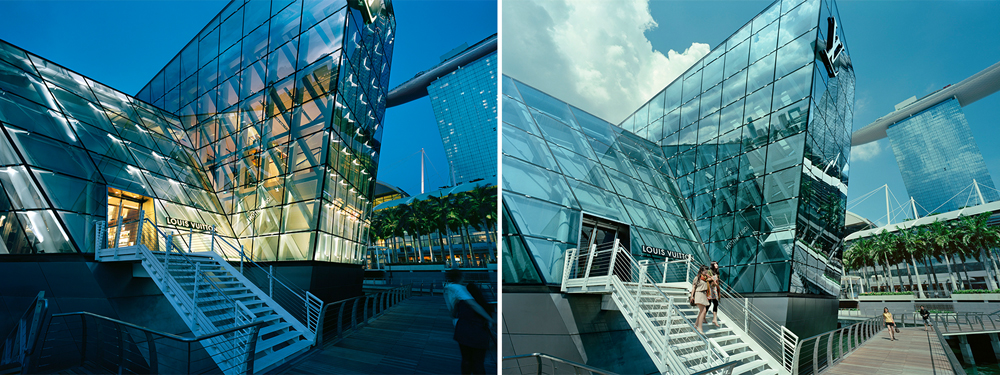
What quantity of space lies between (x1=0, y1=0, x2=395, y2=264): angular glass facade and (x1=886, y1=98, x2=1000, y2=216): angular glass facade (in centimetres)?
11520

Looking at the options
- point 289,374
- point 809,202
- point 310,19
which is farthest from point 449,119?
point 289,374

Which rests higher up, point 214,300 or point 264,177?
point 264,177

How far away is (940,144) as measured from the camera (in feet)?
272

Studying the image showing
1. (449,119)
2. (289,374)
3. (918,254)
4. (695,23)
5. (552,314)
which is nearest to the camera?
(289,374)

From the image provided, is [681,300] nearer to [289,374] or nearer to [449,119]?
[289,374]

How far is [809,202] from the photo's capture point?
1271cm

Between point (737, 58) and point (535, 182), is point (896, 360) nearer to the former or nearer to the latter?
point (535, 182)

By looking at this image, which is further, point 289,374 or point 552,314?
point 552,314

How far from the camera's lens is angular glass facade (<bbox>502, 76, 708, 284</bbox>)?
7270mm

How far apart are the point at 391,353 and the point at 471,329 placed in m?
3.83

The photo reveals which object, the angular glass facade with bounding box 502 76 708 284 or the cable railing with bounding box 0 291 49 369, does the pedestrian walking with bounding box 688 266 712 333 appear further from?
the cable railing with bounding box 0 291 49 369

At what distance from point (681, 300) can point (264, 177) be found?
43.9 feet

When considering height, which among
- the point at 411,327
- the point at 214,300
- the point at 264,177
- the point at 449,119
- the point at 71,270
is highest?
the point at 449,119

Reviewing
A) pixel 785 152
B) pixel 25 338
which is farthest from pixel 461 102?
pixel 25 338
